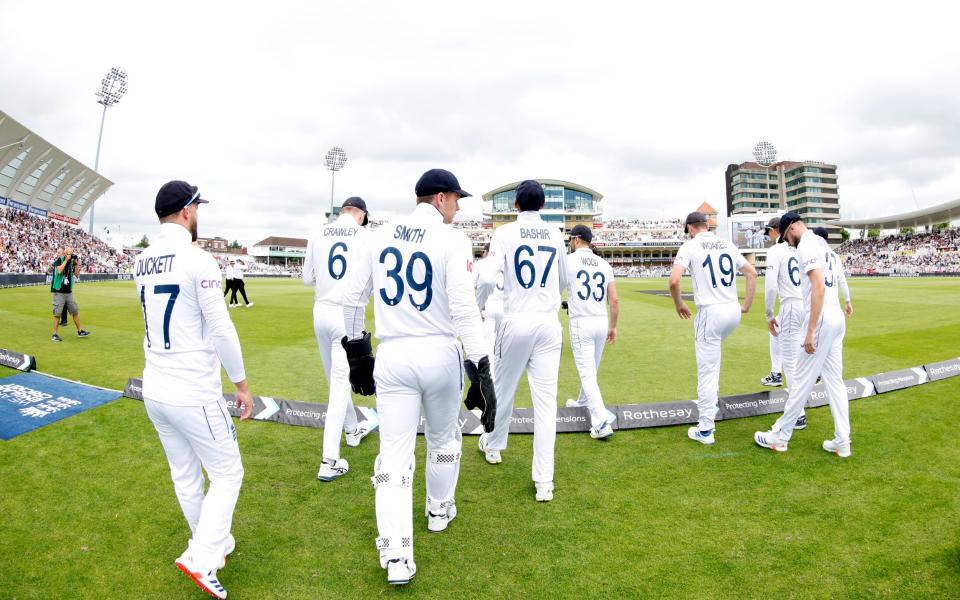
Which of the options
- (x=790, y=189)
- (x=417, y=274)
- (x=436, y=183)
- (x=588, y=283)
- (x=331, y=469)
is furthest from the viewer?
(x=790, y=189)

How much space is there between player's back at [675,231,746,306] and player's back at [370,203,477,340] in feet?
10.3

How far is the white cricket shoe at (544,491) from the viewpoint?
156 inches

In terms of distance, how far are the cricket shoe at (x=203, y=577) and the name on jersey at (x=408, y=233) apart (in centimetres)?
222

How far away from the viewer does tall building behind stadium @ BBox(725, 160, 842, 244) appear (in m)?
104

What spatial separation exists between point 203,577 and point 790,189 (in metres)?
132

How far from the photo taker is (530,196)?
422 cm

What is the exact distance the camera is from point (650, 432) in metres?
5.44

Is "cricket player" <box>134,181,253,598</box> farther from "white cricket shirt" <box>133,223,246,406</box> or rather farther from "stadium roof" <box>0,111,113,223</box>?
"stadium roof" <box>0,111,113,223</box>

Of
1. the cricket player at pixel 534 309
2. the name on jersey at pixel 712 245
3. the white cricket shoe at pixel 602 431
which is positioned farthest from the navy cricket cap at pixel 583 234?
the white cricket shoe at pixel 602 431

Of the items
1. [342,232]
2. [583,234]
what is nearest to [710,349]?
[583,234]

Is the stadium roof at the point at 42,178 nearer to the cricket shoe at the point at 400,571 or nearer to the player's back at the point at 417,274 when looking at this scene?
the player's back at the point at 417,274

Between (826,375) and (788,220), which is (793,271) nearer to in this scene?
(788,220)

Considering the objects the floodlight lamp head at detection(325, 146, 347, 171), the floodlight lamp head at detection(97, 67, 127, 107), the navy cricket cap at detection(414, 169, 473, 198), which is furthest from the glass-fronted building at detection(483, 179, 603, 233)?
the navy cricket cap at detection(414, 169, 473, 198)

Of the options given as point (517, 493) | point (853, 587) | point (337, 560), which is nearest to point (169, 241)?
point (337, 560)
